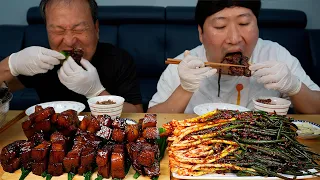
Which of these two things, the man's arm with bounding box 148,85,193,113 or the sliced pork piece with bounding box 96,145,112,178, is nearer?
the sliced pork piece with bounding box 96,145,112,178

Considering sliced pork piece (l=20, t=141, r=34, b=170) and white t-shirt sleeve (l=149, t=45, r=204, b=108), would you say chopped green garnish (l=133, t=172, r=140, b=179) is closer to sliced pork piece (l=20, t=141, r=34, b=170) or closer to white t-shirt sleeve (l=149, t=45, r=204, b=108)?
sliced pork piece (l=20, t=141, r=34, b=170)

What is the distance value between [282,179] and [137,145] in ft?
2.12

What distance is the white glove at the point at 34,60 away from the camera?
93.4 inches

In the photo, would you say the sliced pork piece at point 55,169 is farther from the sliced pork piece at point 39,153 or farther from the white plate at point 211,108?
the white plate at point 211,108

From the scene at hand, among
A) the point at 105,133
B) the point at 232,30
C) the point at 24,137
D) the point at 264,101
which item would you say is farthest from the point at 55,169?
the point at 232,30

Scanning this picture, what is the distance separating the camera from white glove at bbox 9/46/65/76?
237 centimetres

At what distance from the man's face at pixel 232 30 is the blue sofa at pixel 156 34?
2.60 m

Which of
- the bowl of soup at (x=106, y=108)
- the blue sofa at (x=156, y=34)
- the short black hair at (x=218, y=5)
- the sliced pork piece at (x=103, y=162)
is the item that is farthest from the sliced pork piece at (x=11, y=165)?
the blue sofa at (x=156, y=34)

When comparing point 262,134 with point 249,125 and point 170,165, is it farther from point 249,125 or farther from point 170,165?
point 170,165

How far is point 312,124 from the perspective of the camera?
2002mm

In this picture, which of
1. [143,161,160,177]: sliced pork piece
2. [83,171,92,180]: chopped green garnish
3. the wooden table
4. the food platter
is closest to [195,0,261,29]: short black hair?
the wooden table

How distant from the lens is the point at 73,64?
2.45 metres

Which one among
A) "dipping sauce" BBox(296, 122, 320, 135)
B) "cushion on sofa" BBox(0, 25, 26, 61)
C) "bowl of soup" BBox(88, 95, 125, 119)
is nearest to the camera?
"dipping sauce" BBox(296, 122, 320, 135)

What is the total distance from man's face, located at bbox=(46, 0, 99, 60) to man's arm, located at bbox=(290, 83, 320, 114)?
5.62ft
